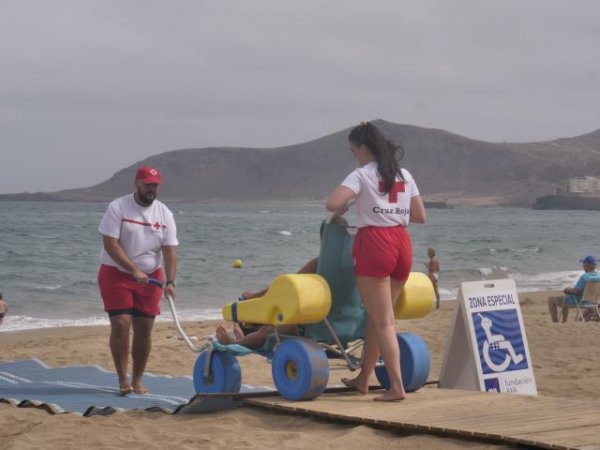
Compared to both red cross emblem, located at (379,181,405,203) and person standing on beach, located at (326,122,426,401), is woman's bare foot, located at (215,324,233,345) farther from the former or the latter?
red cross emblem, located at (379,181,405,203)

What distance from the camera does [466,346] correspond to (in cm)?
667

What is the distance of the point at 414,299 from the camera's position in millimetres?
6195

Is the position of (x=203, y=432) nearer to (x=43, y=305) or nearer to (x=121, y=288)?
(x=121, y=288)

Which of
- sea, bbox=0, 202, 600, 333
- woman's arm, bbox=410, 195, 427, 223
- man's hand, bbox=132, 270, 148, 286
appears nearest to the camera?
woman's arm, bbox=410, 195, 427, 223

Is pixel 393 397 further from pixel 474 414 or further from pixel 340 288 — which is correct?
pixel 340 288

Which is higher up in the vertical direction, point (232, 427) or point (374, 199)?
point (374, 199)

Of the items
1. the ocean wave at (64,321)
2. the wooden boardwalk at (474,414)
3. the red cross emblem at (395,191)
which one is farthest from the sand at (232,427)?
the ocean wave at (64,321)

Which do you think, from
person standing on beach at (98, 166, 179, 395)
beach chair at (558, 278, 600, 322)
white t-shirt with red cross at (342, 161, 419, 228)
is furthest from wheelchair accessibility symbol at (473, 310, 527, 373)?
beach chair at (558, 278, 600, 322)

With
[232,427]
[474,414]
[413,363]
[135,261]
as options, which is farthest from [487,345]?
[135,261]

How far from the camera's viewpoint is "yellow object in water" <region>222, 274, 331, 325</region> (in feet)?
18.6

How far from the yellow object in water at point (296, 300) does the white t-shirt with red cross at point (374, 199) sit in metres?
0.45

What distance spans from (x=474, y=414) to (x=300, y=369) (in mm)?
1052

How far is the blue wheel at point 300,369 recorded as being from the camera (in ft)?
18.7

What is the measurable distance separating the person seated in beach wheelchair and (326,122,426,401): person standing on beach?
0.76 feet
